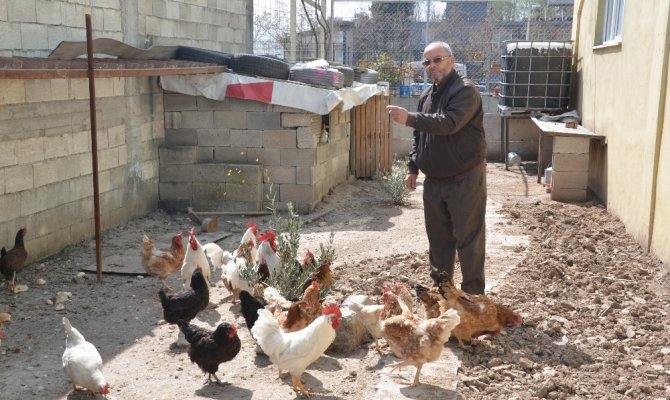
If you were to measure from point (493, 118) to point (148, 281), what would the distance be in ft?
35.9

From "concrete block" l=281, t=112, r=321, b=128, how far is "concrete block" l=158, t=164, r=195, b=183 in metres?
1.44

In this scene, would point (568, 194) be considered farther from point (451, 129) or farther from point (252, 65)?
point (451, 129)

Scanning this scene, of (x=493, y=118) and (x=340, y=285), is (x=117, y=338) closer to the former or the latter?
(x=340, y=285)

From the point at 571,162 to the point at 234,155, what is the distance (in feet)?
16.4


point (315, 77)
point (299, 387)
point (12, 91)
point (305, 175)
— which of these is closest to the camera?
point (299, 387)

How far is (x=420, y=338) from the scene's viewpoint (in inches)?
174

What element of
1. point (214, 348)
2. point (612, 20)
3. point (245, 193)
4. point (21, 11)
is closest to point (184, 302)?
point (214, 348)

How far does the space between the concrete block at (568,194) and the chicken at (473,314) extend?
642 centimetres

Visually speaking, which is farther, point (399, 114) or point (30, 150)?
point (30, 150)

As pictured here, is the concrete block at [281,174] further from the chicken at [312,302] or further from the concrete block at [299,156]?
the chicken at [312,302]

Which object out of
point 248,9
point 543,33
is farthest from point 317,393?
point 543,33

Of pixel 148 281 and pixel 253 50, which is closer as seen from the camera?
pixel 148 281

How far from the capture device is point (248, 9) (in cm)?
1392

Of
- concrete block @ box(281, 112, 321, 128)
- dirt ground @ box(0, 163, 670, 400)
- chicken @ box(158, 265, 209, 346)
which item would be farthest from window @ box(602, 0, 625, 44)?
chicken @ box(158, 265, 209, 346)
